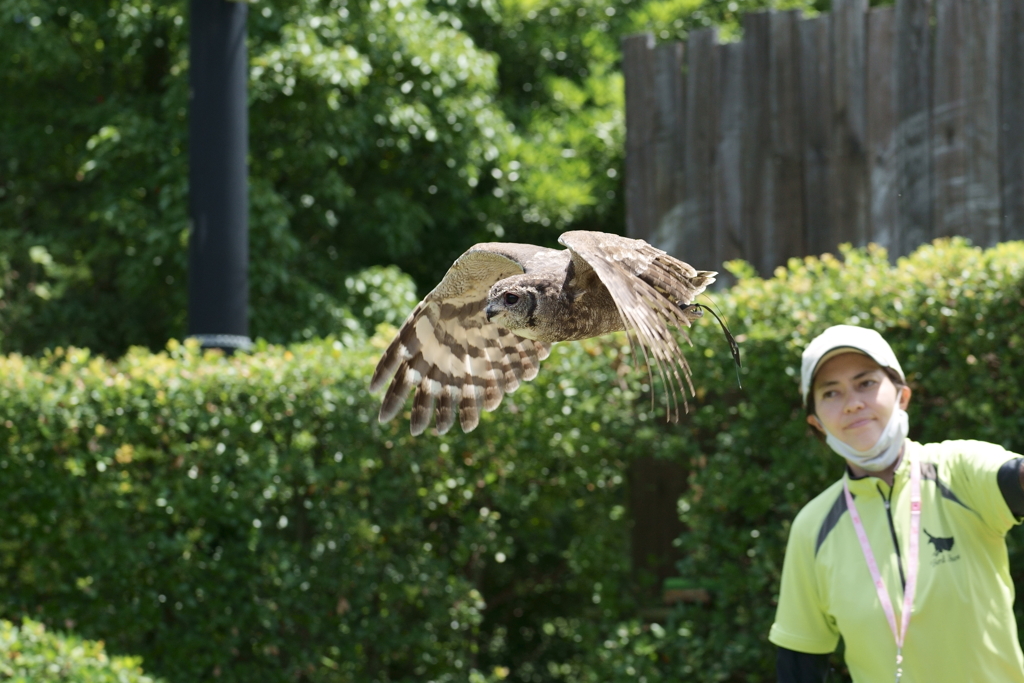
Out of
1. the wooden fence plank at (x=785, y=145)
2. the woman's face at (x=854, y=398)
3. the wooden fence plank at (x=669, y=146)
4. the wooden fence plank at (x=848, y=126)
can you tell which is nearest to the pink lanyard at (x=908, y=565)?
the woman's face at (x=854, y=398)

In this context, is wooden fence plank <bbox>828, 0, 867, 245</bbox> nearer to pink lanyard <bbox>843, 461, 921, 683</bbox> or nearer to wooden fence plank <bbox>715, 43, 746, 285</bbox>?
wooden fence plank <bbox>715, 43, 746, 285</bbox>

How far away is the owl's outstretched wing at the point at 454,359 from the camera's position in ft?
11.3

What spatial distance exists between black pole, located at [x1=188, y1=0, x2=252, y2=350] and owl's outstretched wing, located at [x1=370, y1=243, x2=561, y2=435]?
2.36 meters

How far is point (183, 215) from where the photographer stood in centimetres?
711

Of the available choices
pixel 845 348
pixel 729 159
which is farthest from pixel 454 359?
pixel 729 159

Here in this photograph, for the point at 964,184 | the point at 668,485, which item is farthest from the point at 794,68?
the point at 668,485

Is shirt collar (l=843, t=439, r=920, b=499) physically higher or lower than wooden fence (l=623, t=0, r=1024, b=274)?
lower

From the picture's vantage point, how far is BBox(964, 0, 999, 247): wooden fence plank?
5.41m

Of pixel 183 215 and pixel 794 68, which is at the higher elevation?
pixel 794 68

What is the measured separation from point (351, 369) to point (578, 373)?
3.40 ft

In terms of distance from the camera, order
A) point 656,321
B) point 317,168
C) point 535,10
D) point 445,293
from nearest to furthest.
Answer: point 656,321
point 445,293
point 317,168
point 535,10

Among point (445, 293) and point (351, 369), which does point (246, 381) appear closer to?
point (351, 369)

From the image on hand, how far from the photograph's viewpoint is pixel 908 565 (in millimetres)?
2633

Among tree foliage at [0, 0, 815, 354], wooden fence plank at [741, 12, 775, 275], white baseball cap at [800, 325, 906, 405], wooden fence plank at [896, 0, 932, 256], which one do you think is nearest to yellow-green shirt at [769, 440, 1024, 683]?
white baseball cap at [800, 325, 906, 405]
